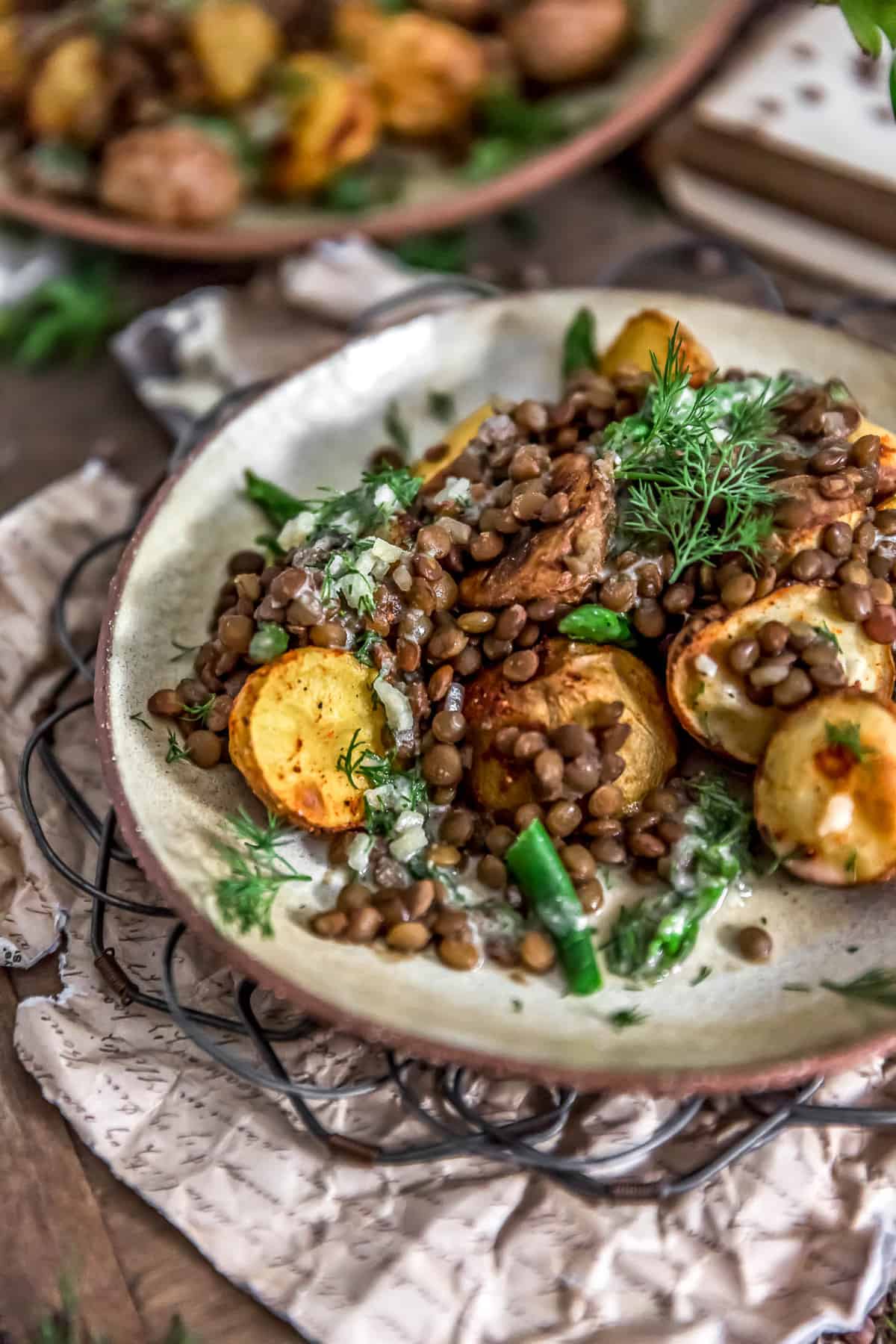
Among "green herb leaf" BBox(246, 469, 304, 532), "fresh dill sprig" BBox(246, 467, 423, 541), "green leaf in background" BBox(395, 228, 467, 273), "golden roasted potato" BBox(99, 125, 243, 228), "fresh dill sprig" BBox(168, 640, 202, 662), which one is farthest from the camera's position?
"green leaf in background" BBox(395, 228, 467, 273)

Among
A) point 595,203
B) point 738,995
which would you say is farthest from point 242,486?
point 595,203

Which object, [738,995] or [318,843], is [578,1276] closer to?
[738,995]

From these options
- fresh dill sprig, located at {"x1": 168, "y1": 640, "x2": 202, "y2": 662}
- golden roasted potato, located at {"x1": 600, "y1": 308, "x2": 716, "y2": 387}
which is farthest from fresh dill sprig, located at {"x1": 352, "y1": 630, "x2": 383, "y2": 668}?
golden roasted potato, located at {"x1": 600, "y1": 308, "x2": 716, "y2": 387}

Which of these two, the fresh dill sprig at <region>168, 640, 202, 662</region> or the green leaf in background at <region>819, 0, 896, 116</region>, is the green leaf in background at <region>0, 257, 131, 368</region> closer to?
the fresh dill sprig at <region>168, 640, 202, 662</region>

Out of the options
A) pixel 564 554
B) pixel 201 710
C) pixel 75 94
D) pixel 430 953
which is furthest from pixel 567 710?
pixel 75 94

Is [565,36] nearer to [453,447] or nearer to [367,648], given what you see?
[453,447]
